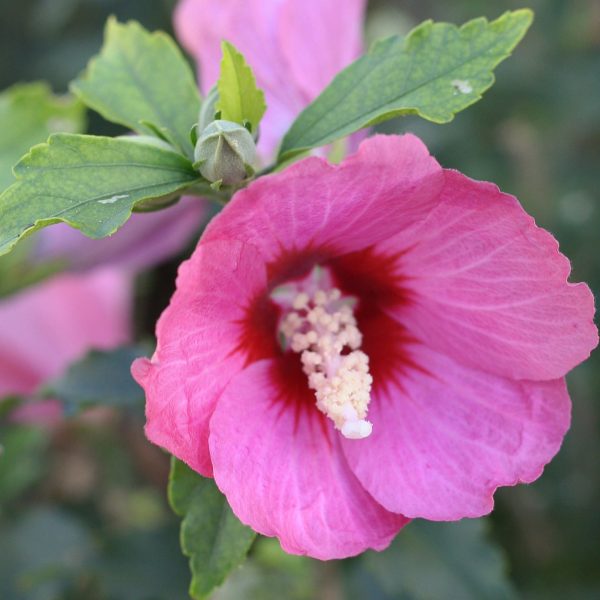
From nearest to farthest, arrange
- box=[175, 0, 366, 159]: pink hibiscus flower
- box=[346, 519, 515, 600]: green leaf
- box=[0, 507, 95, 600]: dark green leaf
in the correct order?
box=[175, 0, 366, 159]: pink hibiscus flower < box=[346, 519, 515, 600]: green leaf < box=[0, 507, 95, 600]: dark green leaf

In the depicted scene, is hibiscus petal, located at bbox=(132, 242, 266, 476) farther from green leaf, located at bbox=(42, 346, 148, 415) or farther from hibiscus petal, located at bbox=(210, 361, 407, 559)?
green leaf, located at bbox=(42, 346, 148, 415)

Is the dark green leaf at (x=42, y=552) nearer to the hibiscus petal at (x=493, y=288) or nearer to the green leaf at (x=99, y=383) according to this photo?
the green leaf at (x=99, y=383)

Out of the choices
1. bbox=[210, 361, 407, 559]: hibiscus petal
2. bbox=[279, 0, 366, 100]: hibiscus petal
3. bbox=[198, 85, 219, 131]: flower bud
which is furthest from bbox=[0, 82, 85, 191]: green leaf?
bbox=[210, 361, 407, 559]: hibiscus petal

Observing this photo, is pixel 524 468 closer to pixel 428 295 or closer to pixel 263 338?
pixel 428 295

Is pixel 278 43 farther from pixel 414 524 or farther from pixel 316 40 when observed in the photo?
pixel 414 524

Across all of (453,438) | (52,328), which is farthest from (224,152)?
(52,328)

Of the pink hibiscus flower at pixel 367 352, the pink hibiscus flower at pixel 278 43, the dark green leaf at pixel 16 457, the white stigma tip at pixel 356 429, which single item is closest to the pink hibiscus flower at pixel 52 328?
the dark green leaf at pixel 16 457
